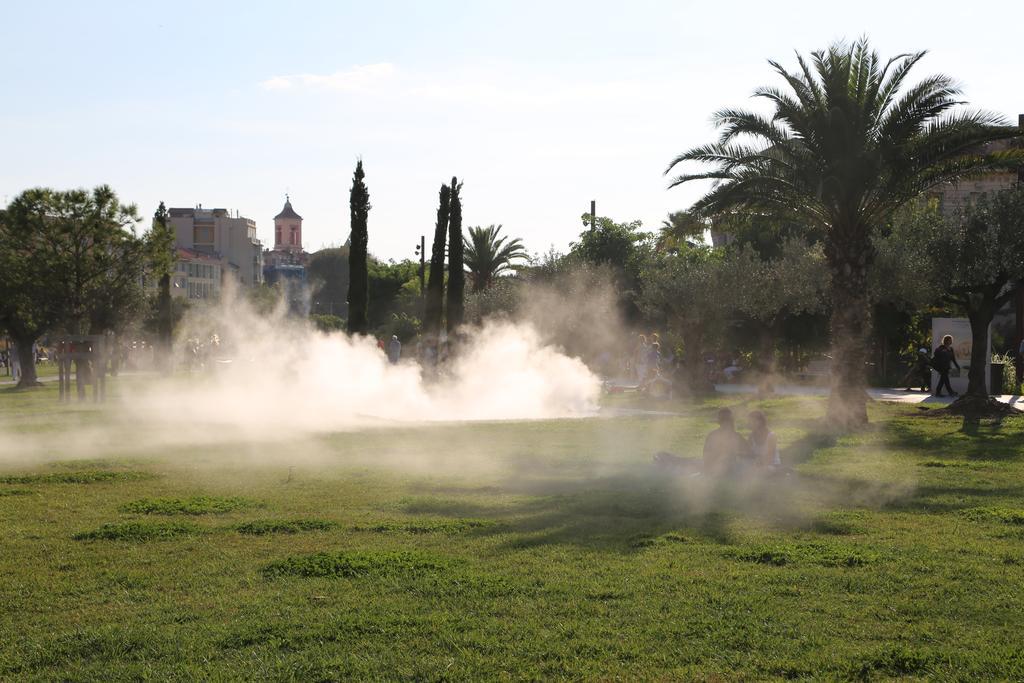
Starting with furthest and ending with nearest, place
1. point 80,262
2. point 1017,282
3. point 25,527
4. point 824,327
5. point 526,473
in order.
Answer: point 824,327
point 80,262
point 1017,282
point 526,473
point 25,527

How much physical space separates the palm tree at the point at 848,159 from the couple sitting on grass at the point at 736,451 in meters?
8.34

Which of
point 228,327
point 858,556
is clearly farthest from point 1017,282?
point 228,327

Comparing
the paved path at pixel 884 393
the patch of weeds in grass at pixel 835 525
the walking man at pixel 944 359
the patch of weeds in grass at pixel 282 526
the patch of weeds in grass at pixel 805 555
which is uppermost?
the walking man at pixel 944 359

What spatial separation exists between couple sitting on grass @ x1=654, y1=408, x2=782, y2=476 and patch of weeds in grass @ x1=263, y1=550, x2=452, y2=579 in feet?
18.3

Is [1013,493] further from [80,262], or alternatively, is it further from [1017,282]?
[80,262]

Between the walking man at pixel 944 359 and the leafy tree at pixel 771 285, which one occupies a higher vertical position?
the leafy tree at pixel 771 285

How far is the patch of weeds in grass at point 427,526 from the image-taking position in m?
9.45

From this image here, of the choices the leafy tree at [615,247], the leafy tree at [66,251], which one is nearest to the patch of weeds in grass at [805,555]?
the leafy tree at [66,251]

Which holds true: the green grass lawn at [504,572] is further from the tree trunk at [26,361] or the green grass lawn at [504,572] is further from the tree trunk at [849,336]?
the tree trunk at [26,361]

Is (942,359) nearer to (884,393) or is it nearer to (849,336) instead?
(884,393)

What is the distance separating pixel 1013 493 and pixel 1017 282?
1532cm

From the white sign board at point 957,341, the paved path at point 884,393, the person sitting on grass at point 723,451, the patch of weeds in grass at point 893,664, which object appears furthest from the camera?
the white sign board at point 957,341

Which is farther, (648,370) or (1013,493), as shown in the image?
(648,370)

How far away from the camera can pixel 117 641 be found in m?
6.10
